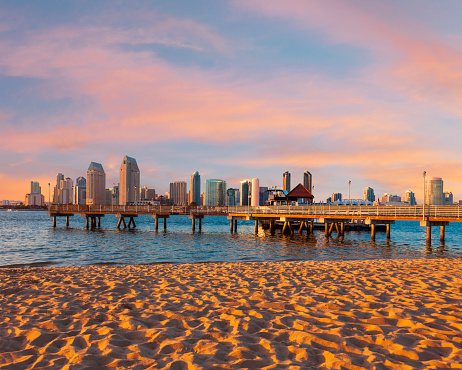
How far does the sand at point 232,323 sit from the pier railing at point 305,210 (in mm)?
23593

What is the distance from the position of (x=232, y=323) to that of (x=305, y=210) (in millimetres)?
35705

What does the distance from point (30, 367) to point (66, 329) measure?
157cm

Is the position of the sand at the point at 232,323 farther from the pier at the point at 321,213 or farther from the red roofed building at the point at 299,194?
the red roofed building at the point at 299,194

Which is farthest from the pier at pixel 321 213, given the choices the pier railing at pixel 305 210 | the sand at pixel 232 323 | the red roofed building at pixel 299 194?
the sand at pixel 232 323

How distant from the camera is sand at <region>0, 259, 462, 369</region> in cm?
499

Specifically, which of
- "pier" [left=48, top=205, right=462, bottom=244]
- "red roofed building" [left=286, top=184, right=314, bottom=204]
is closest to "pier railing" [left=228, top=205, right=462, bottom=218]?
"pier" [left=48, top=205, right=462, bottom=244]

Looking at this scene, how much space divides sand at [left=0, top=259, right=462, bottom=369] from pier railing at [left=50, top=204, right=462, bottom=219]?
23.6 metres

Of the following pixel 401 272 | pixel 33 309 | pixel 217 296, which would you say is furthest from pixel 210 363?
pixel 401 272

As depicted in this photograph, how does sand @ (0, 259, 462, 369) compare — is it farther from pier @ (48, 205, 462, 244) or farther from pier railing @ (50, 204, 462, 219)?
pier railing @ (50, 204, 462, 219)

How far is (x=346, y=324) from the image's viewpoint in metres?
6.48

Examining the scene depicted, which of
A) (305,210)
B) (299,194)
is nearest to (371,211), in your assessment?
(305,210)

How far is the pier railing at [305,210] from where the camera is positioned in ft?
104

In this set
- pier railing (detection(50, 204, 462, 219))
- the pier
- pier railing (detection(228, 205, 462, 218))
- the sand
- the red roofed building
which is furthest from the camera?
the red roofed building

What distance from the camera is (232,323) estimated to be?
6.58 meters
